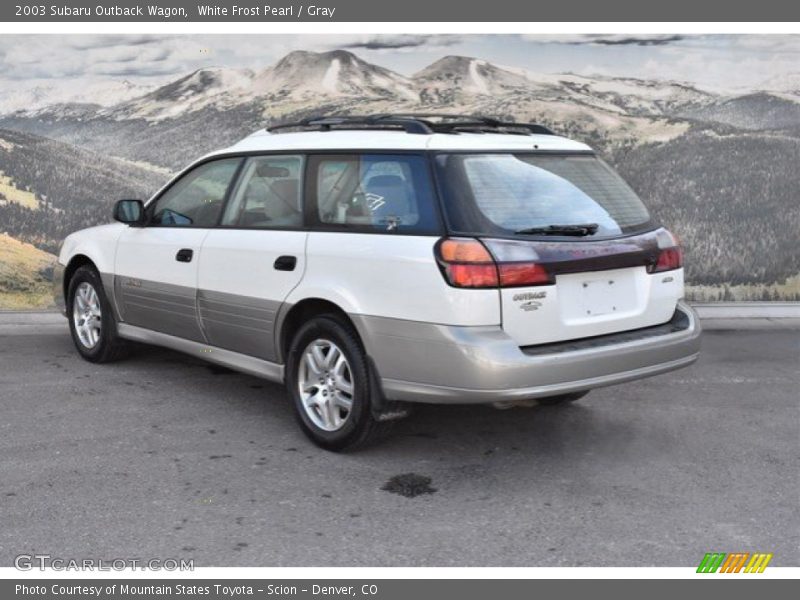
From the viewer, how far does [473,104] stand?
9.93 meters

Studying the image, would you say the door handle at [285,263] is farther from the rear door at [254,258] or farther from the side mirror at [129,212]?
the side mirror at [129,212]

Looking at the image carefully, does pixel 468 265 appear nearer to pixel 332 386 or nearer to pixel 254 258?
pixel 332 386

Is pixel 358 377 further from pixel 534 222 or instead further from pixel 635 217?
pixel 635 217

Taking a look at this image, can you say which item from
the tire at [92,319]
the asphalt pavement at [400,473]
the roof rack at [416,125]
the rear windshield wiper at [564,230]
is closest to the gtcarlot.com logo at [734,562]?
the asphalt pavement at [400,473]

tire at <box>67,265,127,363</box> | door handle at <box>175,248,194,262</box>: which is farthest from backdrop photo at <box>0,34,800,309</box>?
door handle at <box>175,248,194,262</box>

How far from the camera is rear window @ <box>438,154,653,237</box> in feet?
15.0

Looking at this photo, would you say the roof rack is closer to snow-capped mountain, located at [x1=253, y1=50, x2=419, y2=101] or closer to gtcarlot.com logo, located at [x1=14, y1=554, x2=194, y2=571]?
gtcarlot.com logo, located at [x1=14, y1=554, x2=194, y2=571]

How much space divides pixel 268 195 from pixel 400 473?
1796mm

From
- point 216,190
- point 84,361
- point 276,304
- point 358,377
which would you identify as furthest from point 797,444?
point 84,361

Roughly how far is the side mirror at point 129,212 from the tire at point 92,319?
25.4 inches

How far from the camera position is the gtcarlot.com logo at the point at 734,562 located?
3801mm

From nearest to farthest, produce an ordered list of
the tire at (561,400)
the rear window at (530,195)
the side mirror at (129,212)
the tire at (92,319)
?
1. the rear window at (530,195)
2. the tire at (561,400)
3. the side mirror at (129,212)
4. the tire at (92,319)

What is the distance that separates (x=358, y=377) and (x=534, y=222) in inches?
44.7

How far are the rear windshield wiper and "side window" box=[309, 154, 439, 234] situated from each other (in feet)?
1.46
